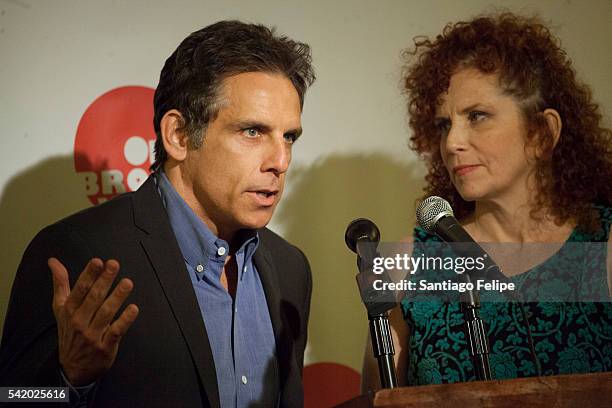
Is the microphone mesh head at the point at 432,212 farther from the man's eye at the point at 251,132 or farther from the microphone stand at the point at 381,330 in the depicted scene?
the man's eye at the point at 251,132

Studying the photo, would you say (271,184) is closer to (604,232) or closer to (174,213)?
(174,213)

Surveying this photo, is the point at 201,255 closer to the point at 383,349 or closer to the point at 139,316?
the point at 139,316

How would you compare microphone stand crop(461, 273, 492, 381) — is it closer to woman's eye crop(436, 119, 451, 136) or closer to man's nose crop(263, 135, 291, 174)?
man's nose crop(263, 135, 291, 174)

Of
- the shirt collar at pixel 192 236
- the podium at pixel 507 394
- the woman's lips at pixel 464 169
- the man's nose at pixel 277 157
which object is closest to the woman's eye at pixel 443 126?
the woman's lips at pixel 464 169

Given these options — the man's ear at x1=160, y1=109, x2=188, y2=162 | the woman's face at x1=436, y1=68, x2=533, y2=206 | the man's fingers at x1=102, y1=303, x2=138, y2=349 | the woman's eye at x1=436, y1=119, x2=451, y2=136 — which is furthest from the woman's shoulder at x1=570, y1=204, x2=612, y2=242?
the man's fingers at x1=102, y1=303, x2=138, y2=349

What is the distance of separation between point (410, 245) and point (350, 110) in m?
0.55

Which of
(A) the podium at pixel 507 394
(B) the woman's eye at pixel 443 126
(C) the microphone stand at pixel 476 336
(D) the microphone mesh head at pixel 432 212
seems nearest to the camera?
(A) the podium at pixel 507 394

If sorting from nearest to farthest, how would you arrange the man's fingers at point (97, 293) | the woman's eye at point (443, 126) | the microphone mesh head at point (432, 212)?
the man's fingers at point (97, 293) → the microphone mesh head at point (432, 212) → the woman's eye at point (443, 126)

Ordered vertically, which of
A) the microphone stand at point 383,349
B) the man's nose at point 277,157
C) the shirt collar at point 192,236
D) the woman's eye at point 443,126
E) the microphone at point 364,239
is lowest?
the microphone stand at point 383,349

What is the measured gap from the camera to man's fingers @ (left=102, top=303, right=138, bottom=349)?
4.13 ft

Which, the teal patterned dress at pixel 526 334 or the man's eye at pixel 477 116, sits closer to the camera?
the teal patterned dress at pixel 526 334

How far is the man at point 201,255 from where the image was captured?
1624 mm

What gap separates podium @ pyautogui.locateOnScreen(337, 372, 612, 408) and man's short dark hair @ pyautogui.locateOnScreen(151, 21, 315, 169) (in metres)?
1.02

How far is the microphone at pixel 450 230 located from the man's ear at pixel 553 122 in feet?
2.42
